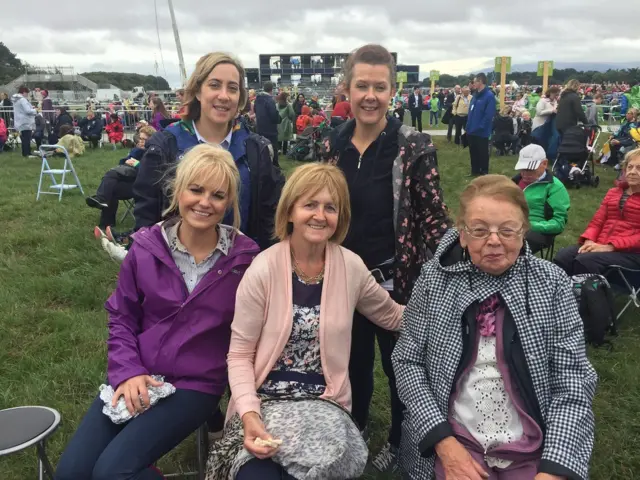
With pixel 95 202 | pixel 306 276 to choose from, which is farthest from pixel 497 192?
pixel 95 202

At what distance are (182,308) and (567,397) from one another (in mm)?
1562

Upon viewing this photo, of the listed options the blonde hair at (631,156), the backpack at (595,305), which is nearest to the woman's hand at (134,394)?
the backpack at (595,305)

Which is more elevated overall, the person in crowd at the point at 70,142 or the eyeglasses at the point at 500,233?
the eyeglasses at the point at 500,233

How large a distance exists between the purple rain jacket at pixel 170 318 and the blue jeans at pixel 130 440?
97mm

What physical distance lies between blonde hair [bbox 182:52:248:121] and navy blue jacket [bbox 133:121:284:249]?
73 mm

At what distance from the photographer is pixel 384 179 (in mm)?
2510

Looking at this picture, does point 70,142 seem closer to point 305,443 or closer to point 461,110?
point 461,110

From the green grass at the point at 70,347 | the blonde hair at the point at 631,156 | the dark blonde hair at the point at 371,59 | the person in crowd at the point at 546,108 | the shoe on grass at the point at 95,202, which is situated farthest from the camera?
the person in crowd at the point at 546,108

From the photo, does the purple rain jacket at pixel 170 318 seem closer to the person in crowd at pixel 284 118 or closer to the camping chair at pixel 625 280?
the camping chair at pixel 625 280

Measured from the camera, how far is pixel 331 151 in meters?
2.63

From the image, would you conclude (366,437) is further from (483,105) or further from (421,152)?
(483,105)

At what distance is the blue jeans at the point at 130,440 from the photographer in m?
1.92

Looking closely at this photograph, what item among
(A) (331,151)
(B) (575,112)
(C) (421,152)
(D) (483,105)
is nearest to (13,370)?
(A) (331,151)

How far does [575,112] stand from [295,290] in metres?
11.0
